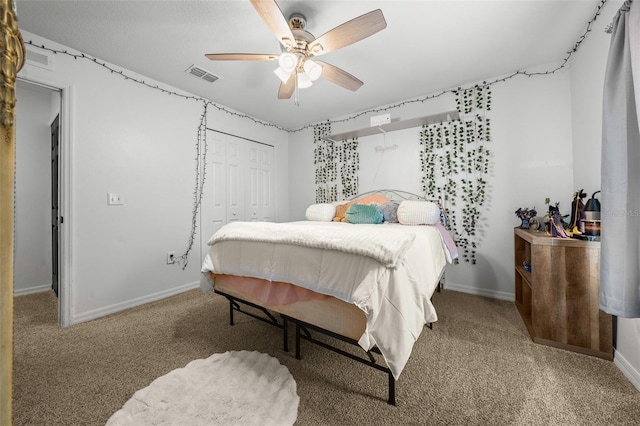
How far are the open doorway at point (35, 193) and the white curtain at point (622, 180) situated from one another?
4779mm

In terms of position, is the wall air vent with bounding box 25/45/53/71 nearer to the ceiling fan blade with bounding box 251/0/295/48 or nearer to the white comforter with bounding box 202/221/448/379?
the ceiling fan blade with bounding box 251/0/295/48

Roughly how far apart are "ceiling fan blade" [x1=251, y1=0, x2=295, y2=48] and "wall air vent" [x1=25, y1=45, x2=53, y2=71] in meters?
2.07

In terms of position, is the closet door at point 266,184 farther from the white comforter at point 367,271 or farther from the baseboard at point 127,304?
the white comforter at point 367,271

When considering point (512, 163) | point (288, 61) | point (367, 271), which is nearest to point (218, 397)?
point (367, 271)

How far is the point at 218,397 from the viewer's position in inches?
51.8

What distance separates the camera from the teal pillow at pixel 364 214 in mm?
2801

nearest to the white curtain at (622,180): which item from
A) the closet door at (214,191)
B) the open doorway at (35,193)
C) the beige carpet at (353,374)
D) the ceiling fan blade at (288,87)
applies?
the beige carpet at (353,374)

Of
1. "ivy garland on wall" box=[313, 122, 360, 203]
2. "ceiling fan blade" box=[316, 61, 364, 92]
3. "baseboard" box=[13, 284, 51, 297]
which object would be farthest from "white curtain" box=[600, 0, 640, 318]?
"baseboard" box=[13, 284, 51, 297]

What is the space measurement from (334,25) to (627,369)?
2917 mm

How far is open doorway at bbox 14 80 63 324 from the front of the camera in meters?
2.95

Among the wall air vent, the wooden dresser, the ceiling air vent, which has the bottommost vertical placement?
the wooden dresser

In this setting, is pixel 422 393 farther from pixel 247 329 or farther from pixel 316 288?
pixel 247 329

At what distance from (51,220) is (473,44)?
5040mm

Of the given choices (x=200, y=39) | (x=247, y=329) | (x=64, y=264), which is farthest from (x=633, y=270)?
(x=64, y=264)
